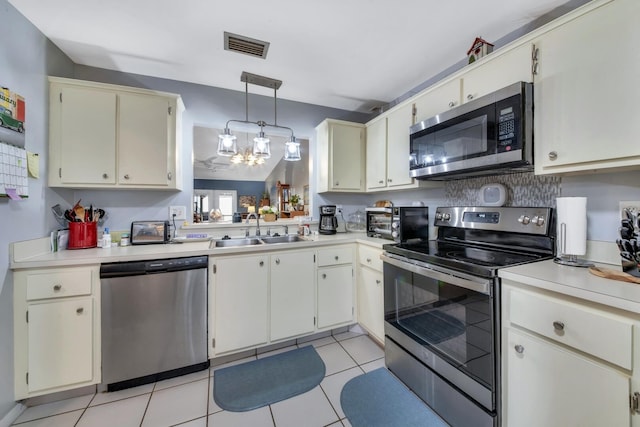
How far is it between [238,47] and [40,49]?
4.35ft

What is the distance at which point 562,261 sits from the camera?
125 centimetres

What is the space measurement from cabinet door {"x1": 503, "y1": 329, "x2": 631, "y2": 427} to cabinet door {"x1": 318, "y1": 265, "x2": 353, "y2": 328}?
134cm

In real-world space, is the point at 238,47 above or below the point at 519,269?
above

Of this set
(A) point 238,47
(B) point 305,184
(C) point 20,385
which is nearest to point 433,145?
(A) point 238,47

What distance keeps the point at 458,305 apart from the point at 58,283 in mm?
2386

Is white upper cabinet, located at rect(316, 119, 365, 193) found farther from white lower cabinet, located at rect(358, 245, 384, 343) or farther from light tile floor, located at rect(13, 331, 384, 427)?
light tile floor, located at rect(13, 331, 384, 427)

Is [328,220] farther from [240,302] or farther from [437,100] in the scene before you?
[437,100]

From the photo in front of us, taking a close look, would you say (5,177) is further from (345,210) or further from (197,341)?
(345,210)

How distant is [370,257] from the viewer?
2205 mm

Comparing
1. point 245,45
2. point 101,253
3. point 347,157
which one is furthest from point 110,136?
point 347,157

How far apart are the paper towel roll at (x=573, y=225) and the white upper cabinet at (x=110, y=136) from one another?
2.65m

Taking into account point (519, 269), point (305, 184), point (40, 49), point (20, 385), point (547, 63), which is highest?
point (40, 49)

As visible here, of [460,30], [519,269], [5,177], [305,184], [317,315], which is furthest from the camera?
[305,184]

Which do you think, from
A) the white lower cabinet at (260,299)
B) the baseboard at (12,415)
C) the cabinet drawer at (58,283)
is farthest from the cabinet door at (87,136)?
the baseboard at (12,415)
